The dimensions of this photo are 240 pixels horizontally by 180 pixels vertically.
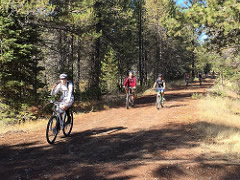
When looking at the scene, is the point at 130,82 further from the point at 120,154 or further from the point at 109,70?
the point at 120,154

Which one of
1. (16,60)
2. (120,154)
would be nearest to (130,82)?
(16,60)

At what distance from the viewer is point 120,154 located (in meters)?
5.58

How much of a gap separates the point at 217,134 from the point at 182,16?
4.47 metres

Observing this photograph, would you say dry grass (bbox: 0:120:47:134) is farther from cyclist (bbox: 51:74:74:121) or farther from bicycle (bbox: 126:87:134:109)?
bicycle (bbox: 126:87:134:109)

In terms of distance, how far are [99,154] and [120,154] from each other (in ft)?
1.90

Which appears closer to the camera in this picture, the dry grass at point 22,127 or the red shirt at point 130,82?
the dry grass at point 22,127

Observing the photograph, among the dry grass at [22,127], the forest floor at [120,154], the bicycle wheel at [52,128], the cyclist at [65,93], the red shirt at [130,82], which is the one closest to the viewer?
the forest floor at [120,154]

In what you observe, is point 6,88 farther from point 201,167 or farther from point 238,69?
point 238,69

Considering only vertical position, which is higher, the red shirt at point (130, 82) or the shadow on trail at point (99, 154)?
the red shirt at point (130, 82)

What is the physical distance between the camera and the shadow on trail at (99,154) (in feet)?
13.3

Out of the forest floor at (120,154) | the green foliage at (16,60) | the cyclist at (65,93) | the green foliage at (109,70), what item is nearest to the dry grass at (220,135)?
the forest floor at (120,154)

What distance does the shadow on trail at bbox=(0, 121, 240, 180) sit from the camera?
4.05 metres

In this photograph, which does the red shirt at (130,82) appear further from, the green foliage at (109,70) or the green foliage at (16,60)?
the green foliage at (109,70)

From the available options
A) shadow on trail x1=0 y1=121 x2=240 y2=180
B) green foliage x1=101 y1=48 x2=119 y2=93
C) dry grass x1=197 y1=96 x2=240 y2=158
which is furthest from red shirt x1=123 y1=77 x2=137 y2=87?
green foliage x1=101 y1=48 x2=119 y2=93
